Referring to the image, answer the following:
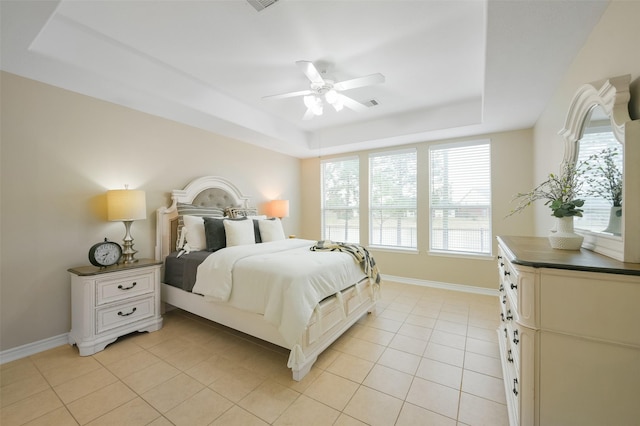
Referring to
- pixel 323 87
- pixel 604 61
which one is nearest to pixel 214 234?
pixel 323 87

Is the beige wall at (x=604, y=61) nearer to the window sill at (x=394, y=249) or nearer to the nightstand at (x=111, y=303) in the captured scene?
the window sill at (x=394, y=249)

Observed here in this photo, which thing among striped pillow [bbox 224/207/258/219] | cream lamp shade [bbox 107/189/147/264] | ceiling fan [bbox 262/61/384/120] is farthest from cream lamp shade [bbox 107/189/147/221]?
ceiling fan [bbox 262/61/384/120]

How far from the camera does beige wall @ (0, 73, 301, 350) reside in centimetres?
219

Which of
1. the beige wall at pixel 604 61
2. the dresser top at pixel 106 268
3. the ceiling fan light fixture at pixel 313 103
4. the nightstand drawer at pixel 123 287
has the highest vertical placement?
the ceiling fan light fixture at pixel 313 103

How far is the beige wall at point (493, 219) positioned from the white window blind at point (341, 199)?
181 mm

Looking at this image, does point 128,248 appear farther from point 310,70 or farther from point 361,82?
point 361,82

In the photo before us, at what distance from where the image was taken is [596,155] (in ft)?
5.14

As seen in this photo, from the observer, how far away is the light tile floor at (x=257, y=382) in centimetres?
158

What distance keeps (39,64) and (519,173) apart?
548 cm

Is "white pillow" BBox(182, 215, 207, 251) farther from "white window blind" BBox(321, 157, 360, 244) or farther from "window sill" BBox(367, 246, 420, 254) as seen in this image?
"window sill" BBox(367, 246, 420, 254)

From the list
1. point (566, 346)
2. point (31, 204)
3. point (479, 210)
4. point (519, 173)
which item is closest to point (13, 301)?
point (31, 204)

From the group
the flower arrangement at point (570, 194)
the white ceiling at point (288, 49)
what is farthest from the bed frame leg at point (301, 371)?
the white ceiling at point (288, 49)

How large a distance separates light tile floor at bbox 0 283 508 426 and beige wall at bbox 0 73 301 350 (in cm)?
54

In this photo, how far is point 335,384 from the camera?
6.16 feet
